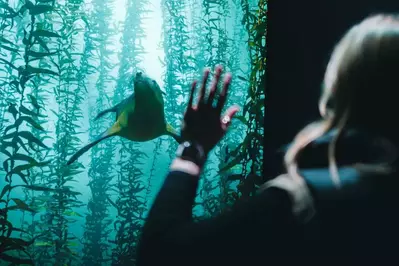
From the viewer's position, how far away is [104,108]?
6.46 feet

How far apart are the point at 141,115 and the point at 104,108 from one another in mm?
211

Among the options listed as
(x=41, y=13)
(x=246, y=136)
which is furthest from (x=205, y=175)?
(x=41, y=13)

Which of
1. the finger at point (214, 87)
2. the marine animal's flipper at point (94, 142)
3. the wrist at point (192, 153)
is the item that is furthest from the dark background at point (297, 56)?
the wrist at point (192, 153)

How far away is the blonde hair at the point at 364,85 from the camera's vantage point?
465 millimetres

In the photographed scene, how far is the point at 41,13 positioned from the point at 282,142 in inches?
51.0

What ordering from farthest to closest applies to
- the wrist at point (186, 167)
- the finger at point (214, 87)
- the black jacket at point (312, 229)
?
the finger at point (214, 87), the wrist at point (186, 167), the black jacket at point (312, 229)

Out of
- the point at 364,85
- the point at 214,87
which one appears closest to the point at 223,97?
the point at 214,87

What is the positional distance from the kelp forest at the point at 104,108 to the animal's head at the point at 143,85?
0.22 ft

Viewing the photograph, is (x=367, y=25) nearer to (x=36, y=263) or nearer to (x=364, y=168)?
(x=364, y=168)

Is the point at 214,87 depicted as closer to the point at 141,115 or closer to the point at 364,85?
the point at 364,85

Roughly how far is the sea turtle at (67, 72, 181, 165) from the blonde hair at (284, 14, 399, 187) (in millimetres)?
1407

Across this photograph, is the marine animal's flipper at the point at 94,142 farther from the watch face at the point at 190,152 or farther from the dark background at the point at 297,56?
the watch face at the point at 190,152

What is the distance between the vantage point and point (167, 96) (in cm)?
204

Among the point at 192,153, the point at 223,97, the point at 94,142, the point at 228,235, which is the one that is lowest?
the point at 228,235
